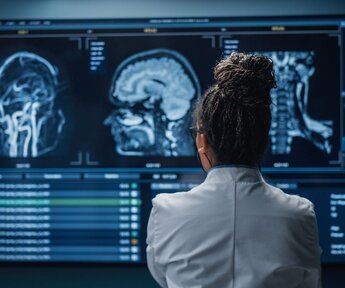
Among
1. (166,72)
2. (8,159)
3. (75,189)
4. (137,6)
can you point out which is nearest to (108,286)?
(75,189)

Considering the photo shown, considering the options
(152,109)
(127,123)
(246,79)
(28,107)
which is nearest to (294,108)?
(152,109)

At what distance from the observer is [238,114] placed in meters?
1.09

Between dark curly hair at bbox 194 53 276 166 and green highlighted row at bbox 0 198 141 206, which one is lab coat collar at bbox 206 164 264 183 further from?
green highlighted row at bbox 0 198 141 206

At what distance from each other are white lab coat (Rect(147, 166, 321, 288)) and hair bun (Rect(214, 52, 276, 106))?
14 cm

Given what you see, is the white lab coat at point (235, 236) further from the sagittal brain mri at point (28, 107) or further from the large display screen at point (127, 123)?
the sagittal brain mri at point (28, 107)

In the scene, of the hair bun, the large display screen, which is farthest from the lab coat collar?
the large display screen

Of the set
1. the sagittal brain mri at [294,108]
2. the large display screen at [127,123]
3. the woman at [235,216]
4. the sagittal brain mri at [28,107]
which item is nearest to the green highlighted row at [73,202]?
the large display screen at [127,123]

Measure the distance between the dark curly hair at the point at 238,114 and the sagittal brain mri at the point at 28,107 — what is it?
58.1 inches

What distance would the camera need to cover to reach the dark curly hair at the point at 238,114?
1.09 metres

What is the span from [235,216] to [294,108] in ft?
4.79

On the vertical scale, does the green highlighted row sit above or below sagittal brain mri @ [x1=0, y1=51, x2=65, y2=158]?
below

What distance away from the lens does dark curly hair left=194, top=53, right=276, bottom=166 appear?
3.58 feet

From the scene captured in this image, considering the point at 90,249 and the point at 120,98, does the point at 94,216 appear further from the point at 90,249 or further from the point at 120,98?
the point at 120,98

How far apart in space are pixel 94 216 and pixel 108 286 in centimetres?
30
